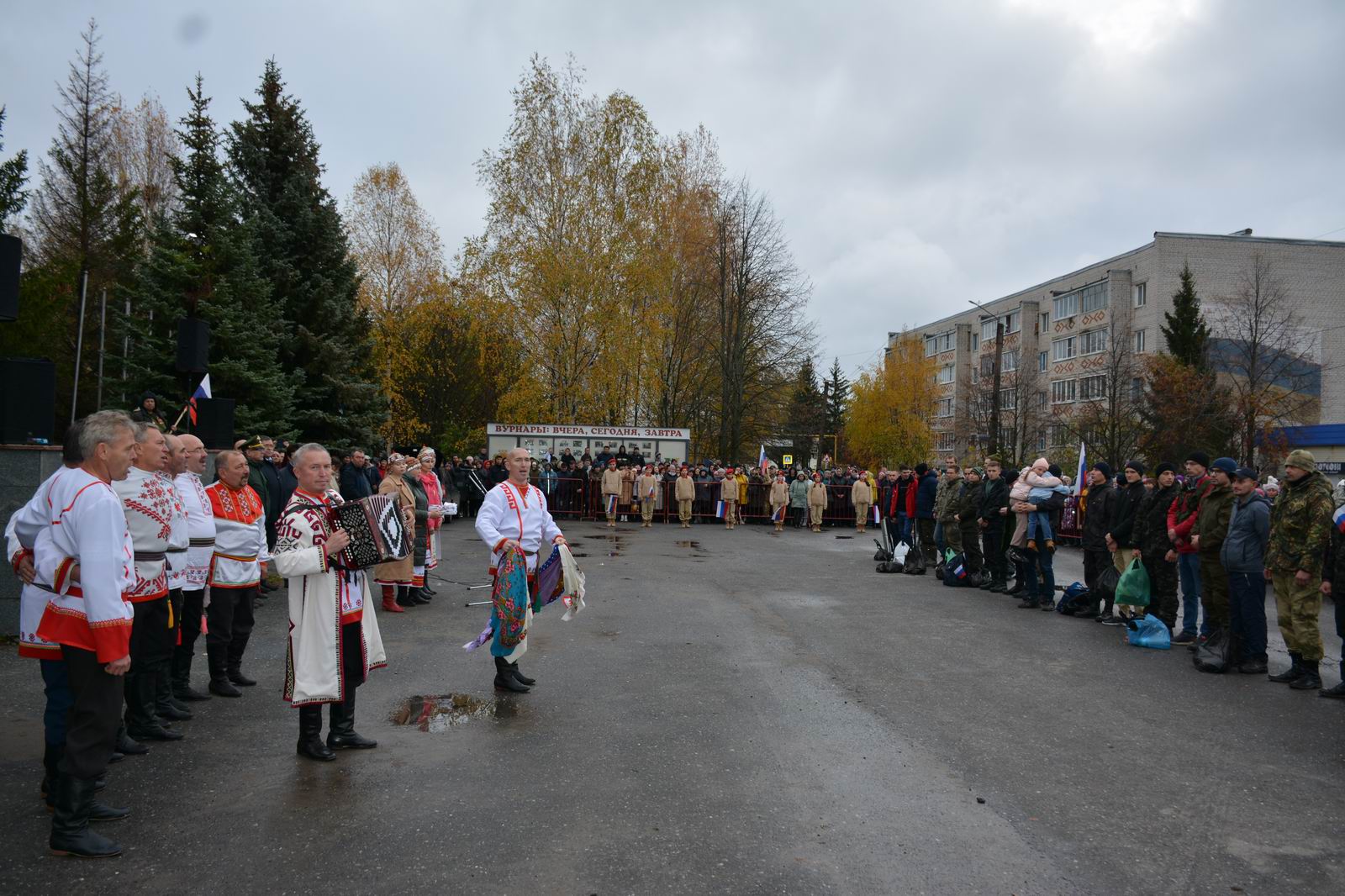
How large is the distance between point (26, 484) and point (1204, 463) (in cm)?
1221

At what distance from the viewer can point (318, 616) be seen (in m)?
5.24

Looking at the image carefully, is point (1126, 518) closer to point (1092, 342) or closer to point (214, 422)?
point (214, 422)

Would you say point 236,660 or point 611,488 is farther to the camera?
point 611,488

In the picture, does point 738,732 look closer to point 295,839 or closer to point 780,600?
point 295,839

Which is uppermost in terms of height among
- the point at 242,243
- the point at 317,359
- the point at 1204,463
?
the point at 242,243

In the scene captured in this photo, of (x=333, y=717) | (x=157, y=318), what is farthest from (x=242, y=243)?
(x=333, y=717)

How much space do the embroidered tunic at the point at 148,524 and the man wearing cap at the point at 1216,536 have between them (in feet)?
29.8

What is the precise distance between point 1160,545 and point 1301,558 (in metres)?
2.35

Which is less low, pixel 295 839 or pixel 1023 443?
pixel 1023 443

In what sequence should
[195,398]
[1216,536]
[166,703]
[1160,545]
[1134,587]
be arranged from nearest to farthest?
[166,703]
[1216,536]
[1134,587]
[1160,545]
[195,398]

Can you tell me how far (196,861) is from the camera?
3.88 metres

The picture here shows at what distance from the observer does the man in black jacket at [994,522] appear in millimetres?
12953

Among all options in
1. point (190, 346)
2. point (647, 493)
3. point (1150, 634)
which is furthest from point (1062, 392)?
point (190, 346)

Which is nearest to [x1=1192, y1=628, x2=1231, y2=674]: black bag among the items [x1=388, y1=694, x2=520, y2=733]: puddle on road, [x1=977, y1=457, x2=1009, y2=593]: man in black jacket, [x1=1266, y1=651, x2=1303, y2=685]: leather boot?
Answer: [x1=1266, y1=651, x2=1303, y2=685]: leather boot
